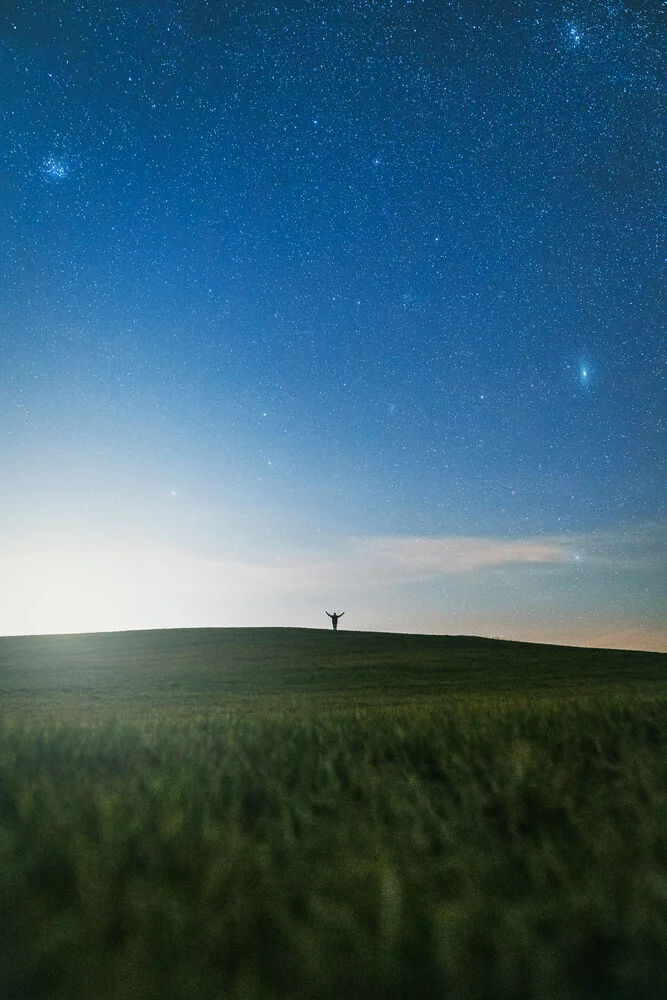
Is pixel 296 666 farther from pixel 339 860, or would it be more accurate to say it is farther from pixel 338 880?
pixel 338 880

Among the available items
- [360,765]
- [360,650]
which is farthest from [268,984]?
[360,650]

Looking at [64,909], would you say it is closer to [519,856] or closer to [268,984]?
[268,984]

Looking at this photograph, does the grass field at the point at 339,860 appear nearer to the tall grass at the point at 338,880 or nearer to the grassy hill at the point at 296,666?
the tall grass at the point at 338,880

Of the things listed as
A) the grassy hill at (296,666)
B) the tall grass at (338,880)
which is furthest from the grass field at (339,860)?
the grassy hill at (296,666)

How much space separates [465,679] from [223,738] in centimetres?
2160

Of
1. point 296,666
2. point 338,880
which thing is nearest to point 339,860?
point 338,880

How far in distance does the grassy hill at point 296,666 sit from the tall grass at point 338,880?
11.5 m

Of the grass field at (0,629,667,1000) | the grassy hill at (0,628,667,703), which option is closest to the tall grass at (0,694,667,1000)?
the grass field at (0,629,667,1000)

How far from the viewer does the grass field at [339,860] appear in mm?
1111

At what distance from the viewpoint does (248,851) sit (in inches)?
64.0

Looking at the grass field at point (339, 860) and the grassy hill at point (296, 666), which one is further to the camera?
the grassy hill at point (296, 666)

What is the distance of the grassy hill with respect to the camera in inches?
791

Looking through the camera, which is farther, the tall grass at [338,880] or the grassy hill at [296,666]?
the grassy hill at [296,666]

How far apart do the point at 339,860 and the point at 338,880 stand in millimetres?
168
